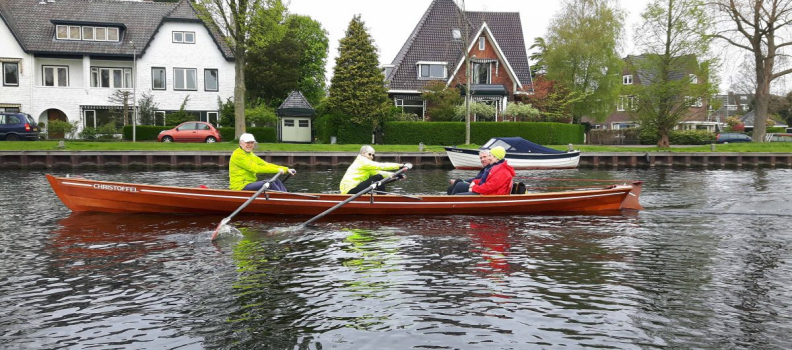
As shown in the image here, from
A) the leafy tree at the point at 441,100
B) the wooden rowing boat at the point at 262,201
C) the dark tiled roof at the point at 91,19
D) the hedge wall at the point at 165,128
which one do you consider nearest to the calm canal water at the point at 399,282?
the wooden rowing boat at the point at 262,201

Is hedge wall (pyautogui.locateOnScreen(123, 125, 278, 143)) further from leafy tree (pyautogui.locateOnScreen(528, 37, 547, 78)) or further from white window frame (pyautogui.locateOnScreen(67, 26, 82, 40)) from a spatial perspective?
leafy tree (pyautogui.locateOnScreen(528, 37, 547, 78))

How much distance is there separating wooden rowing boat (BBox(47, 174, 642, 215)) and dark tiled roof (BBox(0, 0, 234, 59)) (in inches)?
1343

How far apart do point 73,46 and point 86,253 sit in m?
39.8

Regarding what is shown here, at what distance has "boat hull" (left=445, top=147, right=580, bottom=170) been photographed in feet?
105

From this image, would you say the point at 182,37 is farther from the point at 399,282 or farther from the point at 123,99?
the point at 399,282

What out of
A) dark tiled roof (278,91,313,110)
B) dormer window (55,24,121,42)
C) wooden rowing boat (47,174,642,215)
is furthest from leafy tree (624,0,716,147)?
dormer window (55,24,121,42)

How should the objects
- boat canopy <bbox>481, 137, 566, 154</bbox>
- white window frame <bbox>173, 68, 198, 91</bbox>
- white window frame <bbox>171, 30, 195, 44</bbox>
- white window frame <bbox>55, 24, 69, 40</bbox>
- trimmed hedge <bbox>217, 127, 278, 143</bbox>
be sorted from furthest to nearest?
white window frame <bbox>173, 68, 198, 91</bbox>
white window frame <bbox>171, 30, 195, 44</bbox>
white window frame <bbox>55, 24, 69, 40</bbox>
trimmed hedge <bbox>217, 127, 278, 143</bbox>
boat canopy <bbox>481, 137, 566, 154</bbox>

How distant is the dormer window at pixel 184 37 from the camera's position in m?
47.0

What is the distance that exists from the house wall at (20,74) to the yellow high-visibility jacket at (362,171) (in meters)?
38.9

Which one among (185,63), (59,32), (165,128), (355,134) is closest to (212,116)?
(185,63)

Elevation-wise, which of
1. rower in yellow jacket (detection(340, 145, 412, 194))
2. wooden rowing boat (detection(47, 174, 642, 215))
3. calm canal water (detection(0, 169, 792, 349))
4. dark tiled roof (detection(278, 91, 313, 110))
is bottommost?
calm canal water (detection(0, 169, 792, 349))

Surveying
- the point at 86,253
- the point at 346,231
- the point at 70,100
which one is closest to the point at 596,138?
the point at 70,100

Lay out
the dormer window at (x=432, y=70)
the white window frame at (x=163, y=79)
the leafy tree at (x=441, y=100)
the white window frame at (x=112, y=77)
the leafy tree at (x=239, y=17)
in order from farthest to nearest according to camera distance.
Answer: the dormer window at (x=432, y=70) → the white window frame at (x=163, y=79) → the white window frame at (x=112, y=77) → the leafy tree at (x=441, y=100) → the leafy tree at (x=239, y=17)

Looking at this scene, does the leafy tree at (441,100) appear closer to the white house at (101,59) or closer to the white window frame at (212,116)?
the white house at (101,59)
